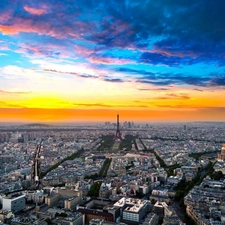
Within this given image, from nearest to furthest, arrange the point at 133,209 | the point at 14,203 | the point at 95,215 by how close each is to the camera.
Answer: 1. the point at 95,215
2. the point at 133,209
3. the point at 14,203

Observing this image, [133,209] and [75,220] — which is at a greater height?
[133,209]

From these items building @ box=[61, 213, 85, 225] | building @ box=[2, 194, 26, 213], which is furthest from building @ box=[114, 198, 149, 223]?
building @ box=[2, 194, 26, 213]

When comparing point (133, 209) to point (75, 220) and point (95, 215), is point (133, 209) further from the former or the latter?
point (75, 220)

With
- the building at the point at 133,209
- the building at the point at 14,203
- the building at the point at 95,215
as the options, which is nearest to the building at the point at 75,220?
the building at the point at 95,215

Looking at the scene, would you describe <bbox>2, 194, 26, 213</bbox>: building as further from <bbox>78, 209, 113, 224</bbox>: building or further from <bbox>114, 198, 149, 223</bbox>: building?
<bbox>114, 198, 149, 223</bbox>: building

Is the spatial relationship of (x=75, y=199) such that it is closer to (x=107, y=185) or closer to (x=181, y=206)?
(x=107, y=185)

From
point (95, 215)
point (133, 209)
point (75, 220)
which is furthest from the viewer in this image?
point (133, 209)

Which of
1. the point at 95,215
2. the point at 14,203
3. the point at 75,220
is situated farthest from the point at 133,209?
the point at 14,203

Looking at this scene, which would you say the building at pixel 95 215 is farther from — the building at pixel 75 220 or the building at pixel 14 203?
the building at pixel 14 203
